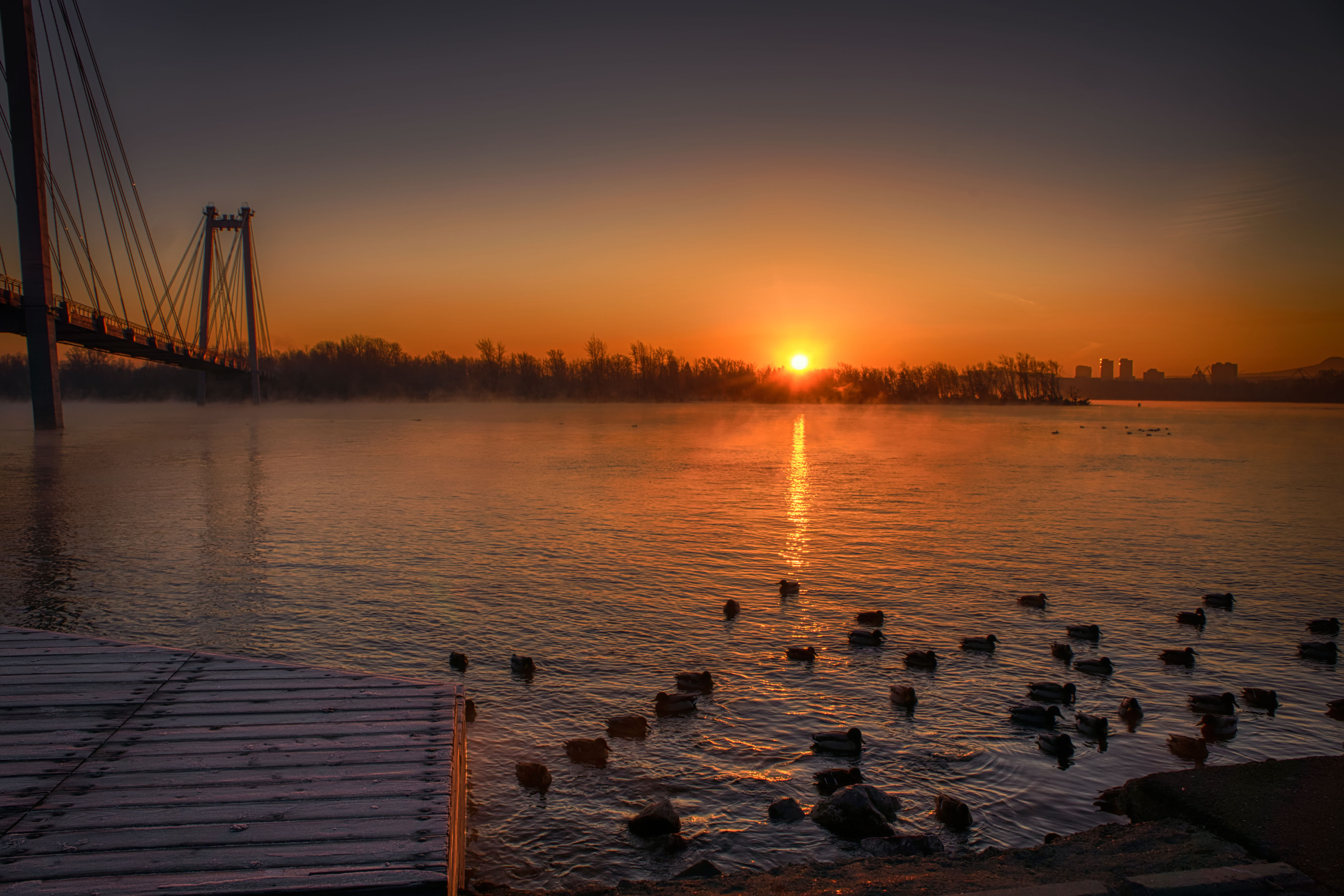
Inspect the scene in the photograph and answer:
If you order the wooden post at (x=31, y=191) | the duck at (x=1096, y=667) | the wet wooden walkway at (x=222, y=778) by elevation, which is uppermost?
the wooden post at (x=31, y=191)

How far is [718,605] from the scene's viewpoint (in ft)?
34.6

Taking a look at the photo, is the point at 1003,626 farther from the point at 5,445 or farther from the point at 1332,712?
the point at 5,445

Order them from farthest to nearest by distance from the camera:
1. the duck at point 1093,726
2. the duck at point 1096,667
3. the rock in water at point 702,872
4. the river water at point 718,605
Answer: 1. the duck at point 1096,667
2. the duck at point 1093,726
3. the river water at point 718,605
4. the rock in water at point 702,872

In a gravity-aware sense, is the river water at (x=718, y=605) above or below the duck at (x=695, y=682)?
below

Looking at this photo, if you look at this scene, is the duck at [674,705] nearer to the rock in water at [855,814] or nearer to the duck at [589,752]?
the duck at [589,752]

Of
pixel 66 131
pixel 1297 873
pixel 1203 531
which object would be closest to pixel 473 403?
pixel 66 131

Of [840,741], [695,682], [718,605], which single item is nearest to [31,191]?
[718,605]

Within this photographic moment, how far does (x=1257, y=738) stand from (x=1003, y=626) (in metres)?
3.26

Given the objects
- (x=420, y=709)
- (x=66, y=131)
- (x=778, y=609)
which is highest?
(x=66, y=131)

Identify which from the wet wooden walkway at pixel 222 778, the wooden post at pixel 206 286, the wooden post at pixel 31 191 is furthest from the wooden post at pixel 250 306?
the wet wooden walkway at pixel 222 778

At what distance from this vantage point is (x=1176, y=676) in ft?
25.8

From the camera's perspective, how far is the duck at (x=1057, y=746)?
20.0 feet

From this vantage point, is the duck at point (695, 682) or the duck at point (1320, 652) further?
the duck at point (1320, 652)

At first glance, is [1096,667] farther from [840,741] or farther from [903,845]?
[903,845]
